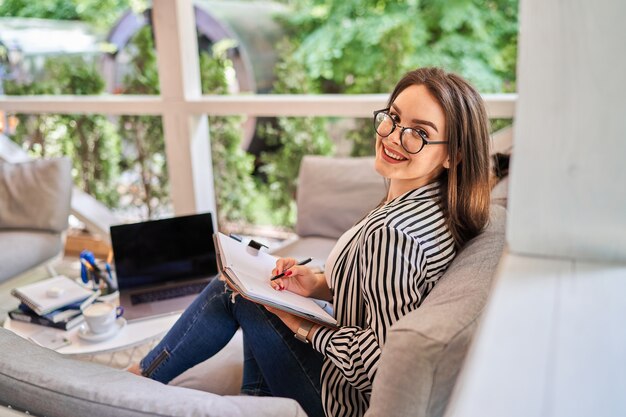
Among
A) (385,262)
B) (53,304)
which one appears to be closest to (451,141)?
(385,262)

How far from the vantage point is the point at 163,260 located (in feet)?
7.41

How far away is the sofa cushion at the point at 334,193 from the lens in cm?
263

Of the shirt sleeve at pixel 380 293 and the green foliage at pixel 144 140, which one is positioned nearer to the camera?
the shirt sleeve at pixel 380 293

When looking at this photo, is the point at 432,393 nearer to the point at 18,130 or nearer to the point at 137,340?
the point at 137,340

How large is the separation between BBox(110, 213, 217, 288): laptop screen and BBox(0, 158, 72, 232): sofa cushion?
1082mm

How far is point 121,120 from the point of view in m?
4.03

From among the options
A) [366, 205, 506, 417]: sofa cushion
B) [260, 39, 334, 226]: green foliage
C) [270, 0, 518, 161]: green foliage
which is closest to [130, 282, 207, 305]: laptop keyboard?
[366, 205, 506, 417]: sofa cushion

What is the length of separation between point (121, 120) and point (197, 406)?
340 cm

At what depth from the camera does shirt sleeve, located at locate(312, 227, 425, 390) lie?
1269mm

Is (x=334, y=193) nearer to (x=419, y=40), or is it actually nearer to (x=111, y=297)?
(x=111, y=297)

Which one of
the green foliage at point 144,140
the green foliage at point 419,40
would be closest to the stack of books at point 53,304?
the green foliage at point 144,140

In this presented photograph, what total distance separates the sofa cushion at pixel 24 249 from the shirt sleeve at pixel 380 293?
2.19 meters

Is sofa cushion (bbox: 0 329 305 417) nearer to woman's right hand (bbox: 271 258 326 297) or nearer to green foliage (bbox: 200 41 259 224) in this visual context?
woman's right hand (bbox: 271 258 326 297)

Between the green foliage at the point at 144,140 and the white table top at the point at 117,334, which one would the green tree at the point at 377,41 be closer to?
the green foliage at the point at 144,140
